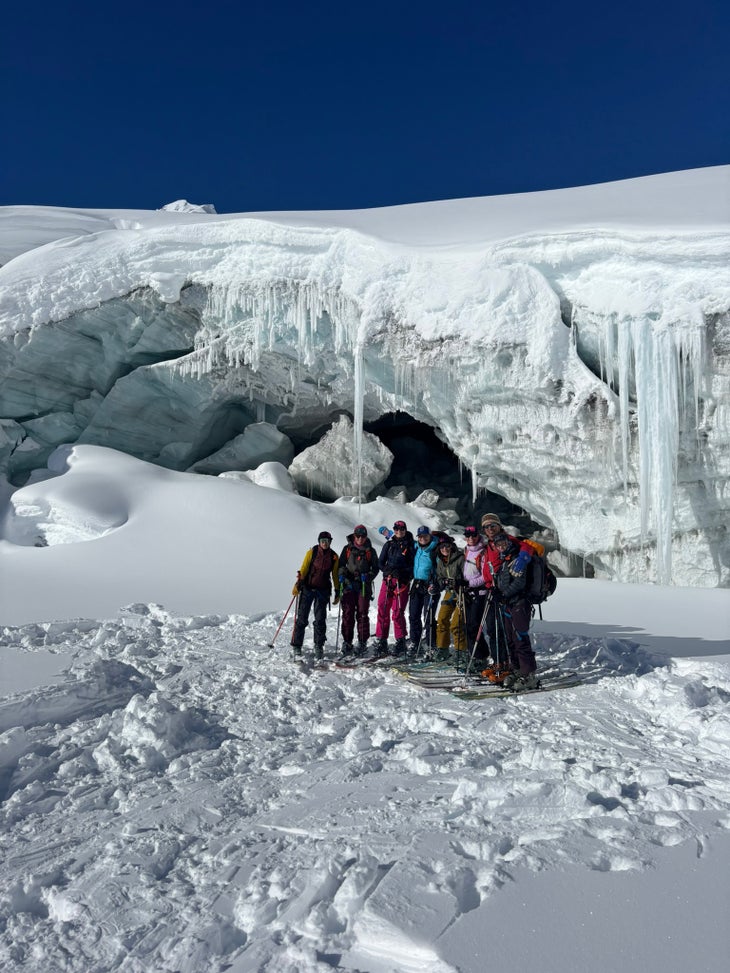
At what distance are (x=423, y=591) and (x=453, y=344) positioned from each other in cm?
538

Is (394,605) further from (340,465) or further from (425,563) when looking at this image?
(340,465)

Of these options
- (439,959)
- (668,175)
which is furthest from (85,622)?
(668,175)

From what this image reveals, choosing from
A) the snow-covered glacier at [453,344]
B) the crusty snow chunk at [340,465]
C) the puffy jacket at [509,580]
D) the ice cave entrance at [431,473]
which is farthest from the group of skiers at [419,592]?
the ice cave entrance at [431,473]

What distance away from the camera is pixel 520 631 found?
19.8 ft

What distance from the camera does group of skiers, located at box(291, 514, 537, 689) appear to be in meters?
6.41

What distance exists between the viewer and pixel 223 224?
13328mm

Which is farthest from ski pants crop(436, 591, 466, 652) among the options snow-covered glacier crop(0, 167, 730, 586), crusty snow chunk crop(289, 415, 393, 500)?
crusty snow chunk crop(289, 415, 393, 500)

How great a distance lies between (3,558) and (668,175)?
14894 millimetres

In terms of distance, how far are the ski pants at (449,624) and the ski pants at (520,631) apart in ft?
2.58

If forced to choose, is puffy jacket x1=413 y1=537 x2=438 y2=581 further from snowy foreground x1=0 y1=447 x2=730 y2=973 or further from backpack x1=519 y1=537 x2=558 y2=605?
backpack x1=519 y1=537 x2=558 y2=605

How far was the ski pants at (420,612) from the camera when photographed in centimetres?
727

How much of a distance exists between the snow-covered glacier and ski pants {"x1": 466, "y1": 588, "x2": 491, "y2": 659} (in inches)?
202

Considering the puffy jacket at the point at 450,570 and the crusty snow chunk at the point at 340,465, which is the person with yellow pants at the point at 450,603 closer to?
the puffy jacket at the point at 450,570

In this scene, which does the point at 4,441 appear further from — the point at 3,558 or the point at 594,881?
the point at 594,881
